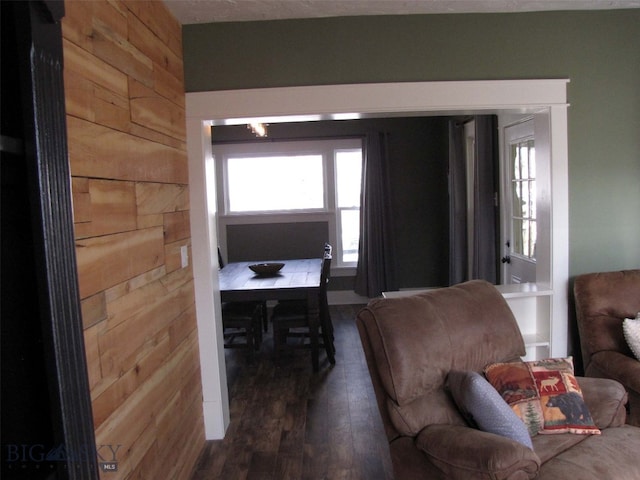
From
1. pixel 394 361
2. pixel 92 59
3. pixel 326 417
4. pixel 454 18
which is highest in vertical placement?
pixel 454 18

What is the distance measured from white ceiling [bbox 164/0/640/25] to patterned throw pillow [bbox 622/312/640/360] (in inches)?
71.4

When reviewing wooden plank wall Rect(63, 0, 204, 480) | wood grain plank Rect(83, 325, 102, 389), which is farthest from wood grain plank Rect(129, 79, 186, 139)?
wood grain plank Rect(83, 325, 102, 389)

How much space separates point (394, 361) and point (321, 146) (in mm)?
4539

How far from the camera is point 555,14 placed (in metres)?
2.88

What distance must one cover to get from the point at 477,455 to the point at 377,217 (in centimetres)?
447

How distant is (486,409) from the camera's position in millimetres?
1831

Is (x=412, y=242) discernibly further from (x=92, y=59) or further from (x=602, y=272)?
(x=92, y=59)

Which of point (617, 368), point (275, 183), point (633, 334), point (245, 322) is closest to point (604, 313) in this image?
point (633, 334)

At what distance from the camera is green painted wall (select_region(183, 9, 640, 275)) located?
9.25 ft

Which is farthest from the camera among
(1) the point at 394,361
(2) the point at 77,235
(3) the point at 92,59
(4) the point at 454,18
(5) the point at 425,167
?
(5) the point at 425,167

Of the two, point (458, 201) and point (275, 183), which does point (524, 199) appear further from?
point (275, 183)

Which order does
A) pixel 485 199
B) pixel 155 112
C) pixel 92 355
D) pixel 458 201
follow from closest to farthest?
1. pixel 92 355
2. pixel 155 112
3. pixel 485 199
4. pixel 458 201

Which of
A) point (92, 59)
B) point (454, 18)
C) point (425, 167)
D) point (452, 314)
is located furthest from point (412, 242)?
point (92, 59)

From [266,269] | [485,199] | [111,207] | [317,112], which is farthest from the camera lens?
[266,269]
